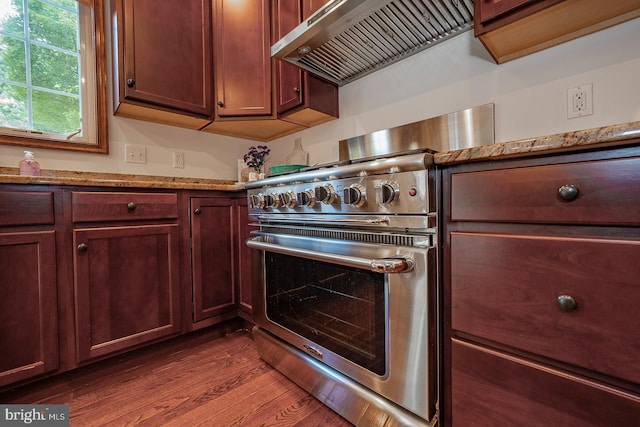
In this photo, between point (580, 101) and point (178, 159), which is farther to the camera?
point (178, 159)

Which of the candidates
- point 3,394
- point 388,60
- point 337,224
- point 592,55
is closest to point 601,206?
point 337,224

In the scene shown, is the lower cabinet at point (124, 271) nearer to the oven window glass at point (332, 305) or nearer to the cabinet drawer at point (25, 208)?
the cabinet drawer at point (25, 208)

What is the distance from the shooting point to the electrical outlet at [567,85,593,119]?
979 mm

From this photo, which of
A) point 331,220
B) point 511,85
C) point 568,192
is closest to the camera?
point 568,192

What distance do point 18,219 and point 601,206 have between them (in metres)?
1.76

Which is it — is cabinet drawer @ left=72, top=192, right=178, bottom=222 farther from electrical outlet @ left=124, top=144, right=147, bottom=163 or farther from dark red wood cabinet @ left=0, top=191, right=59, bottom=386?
electrical outlet @ left=124, top=144, right=147, bottom=163

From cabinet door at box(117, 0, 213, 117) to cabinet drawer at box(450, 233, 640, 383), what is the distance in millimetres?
1649

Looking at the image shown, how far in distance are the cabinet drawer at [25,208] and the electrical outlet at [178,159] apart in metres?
0.83

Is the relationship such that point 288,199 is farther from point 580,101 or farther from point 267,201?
point 580,101

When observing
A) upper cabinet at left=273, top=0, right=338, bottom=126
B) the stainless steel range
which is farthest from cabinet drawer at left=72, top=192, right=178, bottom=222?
upper cabinet at left=273, top=0, right=338, bottom=126

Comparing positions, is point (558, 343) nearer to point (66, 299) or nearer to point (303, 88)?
point (303, 88)

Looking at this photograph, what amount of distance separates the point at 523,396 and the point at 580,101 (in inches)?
38.8

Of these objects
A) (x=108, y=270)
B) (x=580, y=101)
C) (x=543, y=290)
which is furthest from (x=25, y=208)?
(x=580, y=101)

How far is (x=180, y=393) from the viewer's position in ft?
3.83
